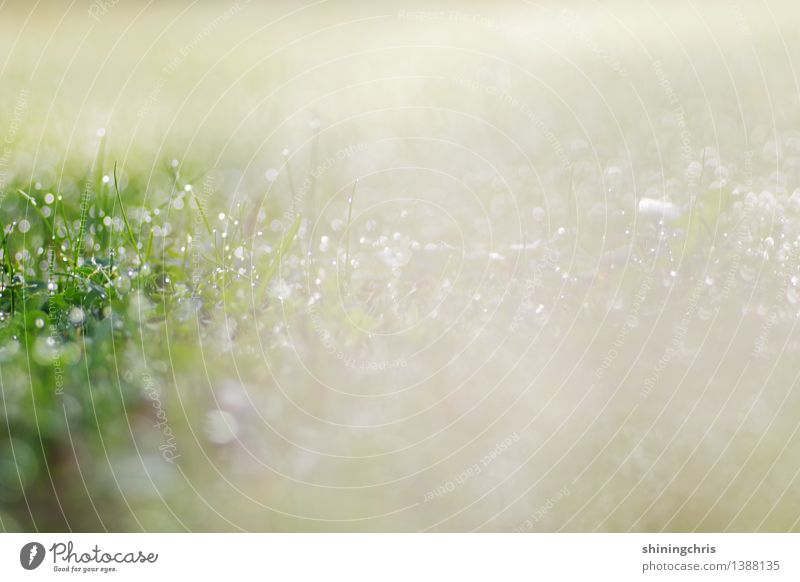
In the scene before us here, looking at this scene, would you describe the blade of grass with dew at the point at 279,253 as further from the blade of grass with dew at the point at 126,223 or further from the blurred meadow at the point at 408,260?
the blade of grass with dew at the point at 126,223

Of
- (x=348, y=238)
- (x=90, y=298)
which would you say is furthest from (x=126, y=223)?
(x=348, y=238)

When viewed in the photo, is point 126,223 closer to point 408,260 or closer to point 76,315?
point 76,315

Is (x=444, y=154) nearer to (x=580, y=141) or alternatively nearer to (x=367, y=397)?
(x=580, y=141)

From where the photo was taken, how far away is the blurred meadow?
840mm

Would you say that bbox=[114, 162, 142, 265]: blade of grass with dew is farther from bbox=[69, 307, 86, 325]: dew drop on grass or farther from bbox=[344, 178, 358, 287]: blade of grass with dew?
bbox=[344, 178, 358, 287]: blade of grass with dew

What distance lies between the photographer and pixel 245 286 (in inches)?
33.7

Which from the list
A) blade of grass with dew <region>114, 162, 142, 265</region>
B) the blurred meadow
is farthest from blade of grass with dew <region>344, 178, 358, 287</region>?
blade of grass with dew <region>114, 162, 142, 265</region>

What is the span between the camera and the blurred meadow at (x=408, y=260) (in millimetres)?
840

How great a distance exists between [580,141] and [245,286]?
1.35 feet

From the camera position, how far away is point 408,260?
0.88m

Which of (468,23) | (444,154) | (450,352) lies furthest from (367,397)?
(468,23)

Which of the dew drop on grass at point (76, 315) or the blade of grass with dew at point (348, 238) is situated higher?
the blade of grass with dew at point (348, 238)

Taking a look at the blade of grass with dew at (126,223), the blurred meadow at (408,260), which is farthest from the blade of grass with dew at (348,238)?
the blade of grass with dew at (126,223)

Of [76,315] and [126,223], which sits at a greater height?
[126,223]
